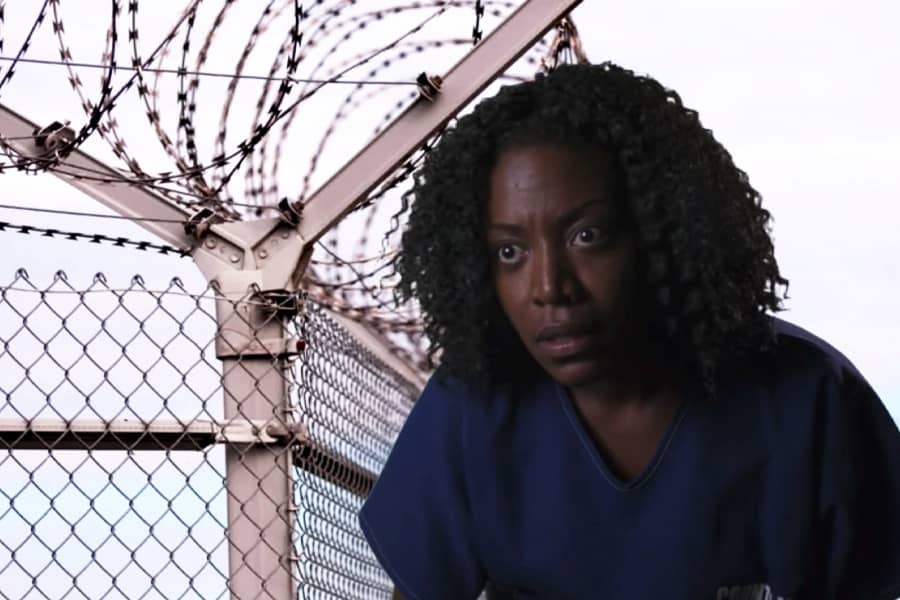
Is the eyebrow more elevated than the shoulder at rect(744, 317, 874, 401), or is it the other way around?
the eyebrow

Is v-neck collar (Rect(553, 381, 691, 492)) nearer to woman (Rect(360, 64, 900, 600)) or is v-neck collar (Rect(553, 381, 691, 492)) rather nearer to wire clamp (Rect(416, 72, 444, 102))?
woman (Rect(360, 64, 900, 600))

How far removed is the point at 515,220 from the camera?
2605 millimetres

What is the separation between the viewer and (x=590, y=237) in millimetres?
2578

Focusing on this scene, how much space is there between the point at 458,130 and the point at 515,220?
18 centimetres

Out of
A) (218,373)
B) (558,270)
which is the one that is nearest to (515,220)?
(558,270)

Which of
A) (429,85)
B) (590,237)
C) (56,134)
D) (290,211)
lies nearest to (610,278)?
(590,237)

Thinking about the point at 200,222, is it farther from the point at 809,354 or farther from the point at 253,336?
the point at 809,354

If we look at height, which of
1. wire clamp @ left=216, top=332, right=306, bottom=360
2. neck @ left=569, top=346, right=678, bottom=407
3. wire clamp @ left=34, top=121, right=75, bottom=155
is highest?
wire clamp @ left=34, top=121, right=75, bottom=155

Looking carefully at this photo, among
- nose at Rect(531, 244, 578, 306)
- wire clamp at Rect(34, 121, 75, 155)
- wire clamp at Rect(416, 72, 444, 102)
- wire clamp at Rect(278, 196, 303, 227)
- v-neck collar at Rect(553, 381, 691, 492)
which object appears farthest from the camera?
wire clamp at Rect(34, 121, 75, 155)

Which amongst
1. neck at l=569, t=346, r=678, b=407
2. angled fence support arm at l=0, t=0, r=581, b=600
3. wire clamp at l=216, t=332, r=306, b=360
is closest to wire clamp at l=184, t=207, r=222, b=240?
angled fence support arm at l=0, t=0, r=581, b=600

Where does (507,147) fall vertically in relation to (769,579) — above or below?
above

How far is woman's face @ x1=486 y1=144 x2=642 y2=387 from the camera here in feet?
8.44

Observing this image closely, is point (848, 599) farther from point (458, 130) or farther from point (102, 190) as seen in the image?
point (102, 190)

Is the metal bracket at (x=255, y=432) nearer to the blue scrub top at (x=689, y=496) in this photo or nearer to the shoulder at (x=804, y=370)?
the blue scrub top at (x=689, y=496)
